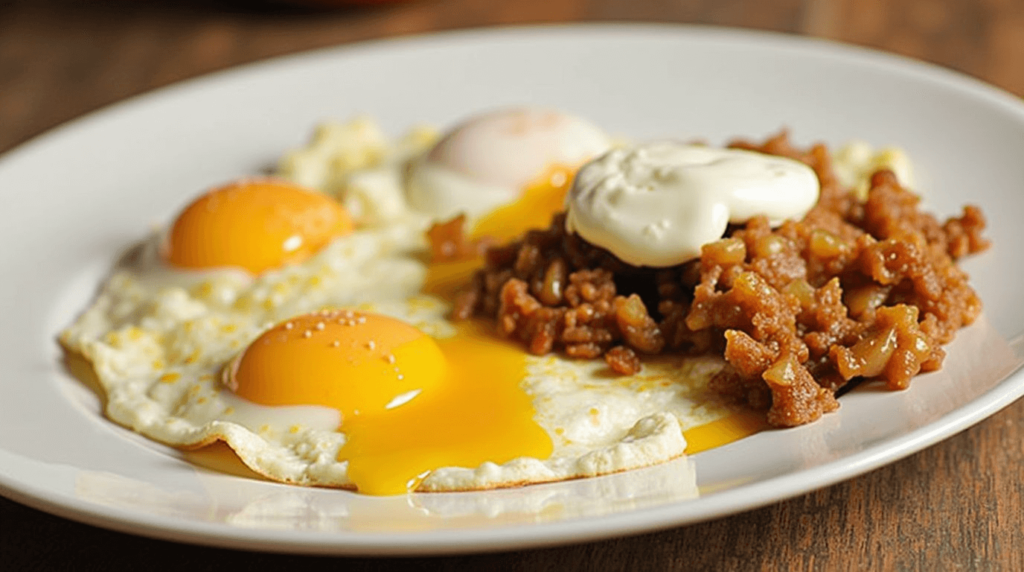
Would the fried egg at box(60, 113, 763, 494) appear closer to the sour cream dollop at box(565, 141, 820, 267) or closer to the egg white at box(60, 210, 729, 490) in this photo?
the egg white at box(60, 210, 729, 490)

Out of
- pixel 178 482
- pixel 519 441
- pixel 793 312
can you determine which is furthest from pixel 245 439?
pixel 793 312

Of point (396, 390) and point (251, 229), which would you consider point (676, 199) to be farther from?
point (251, 229)

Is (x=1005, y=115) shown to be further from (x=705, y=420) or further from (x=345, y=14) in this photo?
(x=345, y=14)

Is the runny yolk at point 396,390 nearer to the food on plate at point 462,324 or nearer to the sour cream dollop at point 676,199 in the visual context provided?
the food on plate at point 462,324

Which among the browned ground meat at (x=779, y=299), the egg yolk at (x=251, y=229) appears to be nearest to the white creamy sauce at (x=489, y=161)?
the egg yolk at (x=251, y=229)

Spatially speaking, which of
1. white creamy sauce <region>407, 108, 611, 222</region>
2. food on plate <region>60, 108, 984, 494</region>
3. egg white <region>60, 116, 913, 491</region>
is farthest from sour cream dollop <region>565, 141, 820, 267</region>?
white creamy sauce <region>407, 108, 611, 222</region>
